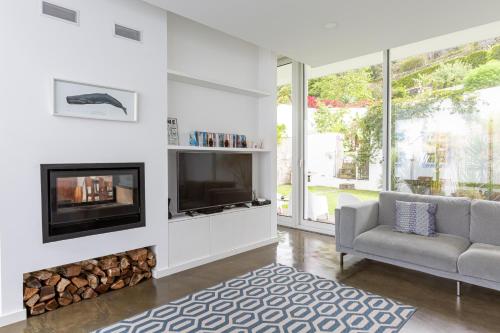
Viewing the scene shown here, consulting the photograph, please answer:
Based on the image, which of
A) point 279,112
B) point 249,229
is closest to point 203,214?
point 249,229

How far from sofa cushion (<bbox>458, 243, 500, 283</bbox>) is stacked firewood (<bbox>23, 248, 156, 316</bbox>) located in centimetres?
296

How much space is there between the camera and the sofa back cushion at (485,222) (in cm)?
310

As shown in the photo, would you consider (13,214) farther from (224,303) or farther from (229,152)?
(229,152)

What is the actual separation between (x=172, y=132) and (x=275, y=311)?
224cm

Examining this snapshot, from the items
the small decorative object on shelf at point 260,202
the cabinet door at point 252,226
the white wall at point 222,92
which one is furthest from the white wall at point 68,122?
the small decorative object on shelf at point 260,202

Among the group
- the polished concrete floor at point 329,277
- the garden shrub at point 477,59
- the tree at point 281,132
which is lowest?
the polished concrete floor at point 329,277

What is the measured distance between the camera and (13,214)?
242cm

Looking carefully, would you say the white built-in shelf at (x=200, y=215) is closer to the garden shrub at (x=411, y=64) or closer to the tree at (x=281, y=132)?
the tree at (x=281, y=132)

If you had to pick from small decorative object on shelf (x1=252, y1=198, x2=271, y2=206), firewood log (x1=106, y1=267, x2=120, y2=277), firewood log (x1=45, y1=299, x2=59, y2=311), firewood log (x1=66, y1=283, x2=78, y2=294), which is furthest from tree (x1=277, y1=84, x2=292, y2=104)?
firewood log (x1=45, y1=299, x2=59, y2=311)

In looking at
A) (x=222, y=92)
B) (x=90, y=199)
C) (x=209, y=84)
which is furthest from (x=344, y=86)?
(x=90, y=199)

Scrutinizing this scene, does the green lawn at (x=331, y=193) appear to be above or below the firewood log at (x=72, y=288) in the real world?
above

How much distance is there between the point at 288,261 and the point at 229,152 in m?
1.58

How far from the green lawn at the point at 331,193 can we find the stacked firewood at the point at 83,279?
9.98 feet

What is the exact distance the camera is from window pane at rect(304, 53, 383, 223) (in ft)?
15.3
